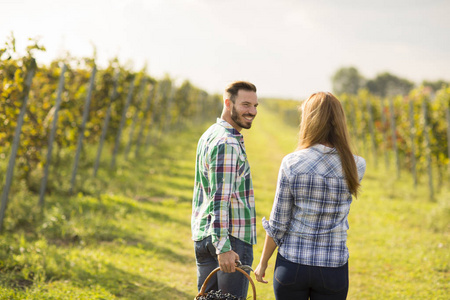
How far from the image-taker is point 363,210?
9547mm

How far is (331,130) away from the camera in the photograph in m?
2.44

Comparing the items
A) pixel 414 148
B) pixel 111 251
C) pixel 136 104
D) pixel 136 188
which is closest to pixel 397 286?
pixel 111 251

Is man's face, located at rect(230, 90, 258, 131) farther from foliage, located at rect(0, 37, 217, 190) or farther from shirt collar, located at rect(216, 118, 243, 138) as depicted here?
foliage, located at rect(0, 37, 217, 190)

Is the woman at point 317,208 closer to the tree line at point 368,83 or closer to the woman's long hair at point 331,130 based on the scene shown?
the woman's long hair at point 331,130

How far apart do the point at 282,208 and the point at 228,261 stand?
442 mm

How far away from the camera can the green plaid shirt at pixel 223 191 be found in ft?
8.32

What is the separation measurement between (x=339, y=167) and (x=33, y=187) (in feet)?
24.9

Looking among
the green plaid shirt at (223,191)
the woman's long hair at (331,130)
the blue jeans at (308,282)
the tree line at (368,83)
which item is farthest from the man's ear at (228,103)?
the tree line at (368,83)

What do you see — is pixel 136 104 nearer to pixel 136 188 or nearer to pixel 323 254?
pixel 136 188

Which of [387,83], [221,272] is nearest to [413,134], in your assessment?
[221,272]

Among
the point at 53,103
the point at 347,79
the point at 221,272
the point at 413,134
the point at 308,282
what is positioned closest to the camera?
the point at 308,282

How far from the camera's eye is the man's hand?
2506 millimetres

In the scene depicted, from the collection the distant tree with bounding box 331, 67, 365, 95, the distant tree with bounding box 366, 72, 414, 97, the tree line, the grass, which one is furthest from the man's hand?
the distant tree with bounding box 331, 67, 365, 95

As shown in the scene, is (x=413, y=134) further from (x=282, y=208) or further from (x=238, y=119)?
(x=282, y=208)
